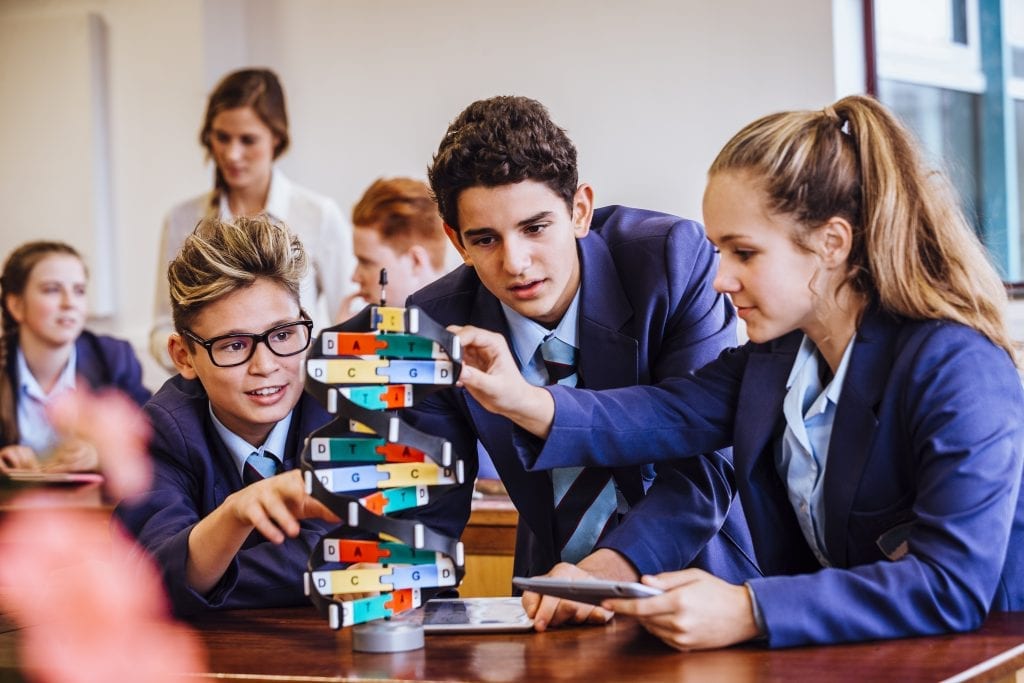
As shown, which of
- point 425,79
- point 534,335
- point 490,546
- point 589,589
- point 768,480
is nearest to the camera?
point 589,589

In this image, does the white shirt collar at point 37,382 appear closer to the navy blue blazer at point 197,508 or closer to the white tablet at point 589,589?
the navy blue blazer at point 197,508

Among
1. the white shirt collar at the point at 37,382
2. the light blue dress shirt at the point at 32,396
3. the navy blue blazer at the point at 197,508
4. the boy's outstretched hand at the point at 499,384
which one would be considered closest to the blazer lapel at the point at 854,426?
the boy's outstretched hand at the point at 499,384

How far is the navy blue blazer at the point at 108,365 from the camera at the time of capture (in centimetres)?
459

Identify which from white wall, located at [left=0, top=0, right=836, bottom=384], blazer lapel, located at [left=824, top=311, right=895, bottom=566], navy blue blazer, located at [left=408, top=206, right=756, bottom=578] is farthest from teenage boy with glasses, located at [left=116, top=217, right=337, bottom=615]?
white wall, located at [left=0, top=0, right=836, bottom=384]

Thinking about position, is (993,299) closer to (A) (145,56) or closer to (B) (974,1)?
(B) (974,1)

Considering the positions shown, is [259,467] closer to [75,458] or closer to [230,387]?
[230,387]

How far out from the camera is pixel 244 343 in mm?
1819

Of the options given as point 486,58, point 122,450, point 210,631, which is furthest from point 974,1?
point 122,450

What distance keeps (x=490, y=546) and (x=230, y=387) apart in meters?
1.11

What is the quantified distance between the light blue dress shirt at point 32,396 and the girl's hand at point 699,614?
348 centimetres

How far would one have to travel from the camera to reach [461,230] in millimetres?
1765

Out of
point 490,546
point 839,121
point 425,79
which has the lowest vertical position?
point 490,546

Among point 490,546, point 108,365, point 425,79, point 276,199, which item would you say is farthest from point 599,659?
point 425,79

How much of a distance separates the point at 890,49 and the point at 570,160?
2.84 meters
